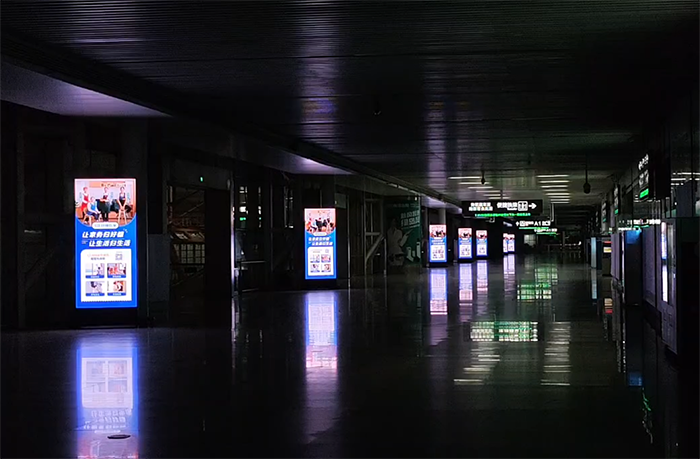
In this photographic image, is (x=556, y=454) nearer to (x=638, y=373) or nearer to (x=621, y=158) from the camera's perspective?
(x=638, y=373)

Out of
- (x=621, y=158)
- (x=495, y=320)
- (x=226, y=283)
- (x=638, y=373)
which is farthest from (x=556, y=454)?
(x=621, y=158)

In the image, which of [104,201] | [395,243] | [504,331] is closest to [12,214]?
[104,201]

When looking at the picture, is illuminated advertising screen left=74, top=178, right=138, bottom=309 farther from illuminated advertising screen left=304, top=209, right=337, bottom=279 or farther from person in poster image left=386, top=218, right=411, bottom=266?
person in poster image left=386, top=218, right=411, bottom=266

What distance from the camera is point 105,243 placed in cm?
1571

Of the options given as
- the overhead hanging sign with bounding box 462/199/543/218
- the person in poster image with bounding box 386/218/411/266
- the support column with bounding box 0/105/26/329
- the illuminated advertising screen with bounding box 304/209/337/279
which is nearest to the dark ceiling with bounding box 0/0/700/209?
the support column with bounding box 0/105/26/329

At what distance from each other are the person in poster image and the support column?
32536 millimetres

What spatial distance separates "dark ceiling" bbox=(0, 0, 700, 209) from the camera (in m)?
9.31

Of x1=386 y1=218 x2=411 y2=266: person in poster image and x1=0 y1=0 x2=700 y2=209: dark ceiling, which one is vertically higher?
x1=0 y1=0 x2=700 y2=209: dark ceiling

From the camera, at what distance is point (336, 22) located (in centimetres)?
969

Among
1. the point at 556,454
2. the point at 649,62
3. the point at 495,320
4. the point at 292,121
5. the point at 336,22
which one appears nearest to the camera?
the point at 556,454

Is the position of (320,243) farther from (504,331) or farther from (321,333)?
(504,331)

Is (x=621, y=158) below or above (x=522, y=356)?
above

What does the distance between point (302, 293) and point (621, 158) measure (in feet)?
32.1

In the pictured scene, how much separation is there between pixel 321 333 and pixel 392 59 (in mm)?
4781
